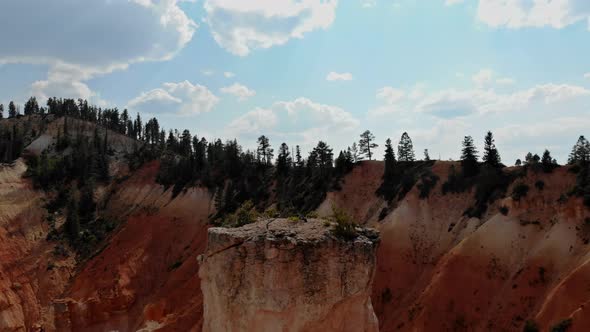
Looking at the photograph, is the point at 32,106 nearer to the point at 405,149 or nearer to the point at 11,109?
the point at 11,109

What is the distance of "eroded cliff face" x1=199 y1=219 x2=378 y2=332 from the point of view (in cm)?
1492

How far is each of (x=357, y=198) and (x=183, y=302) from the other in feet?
79.5

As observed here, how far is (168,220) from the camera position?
231 feet

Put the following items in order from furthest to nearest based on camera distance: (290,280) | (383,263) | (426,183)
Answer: (426,183) < (383,263) < (290,280)

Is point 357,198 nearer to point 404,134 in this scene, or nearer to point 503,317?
point 404,134

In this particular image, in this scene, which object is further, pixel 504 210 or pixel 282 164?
pixel 282 164

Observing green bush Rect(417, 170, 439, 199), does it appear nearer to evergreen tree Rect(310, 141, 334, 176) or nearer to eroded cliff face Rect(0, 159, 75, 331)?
evergreen tree Rect(310, 141, 334, 176)

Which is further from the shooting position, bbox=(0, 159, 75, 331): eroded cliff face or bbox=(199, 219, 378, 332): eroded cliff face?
bbox=(0, 159, 75, 331): eroded cliff face

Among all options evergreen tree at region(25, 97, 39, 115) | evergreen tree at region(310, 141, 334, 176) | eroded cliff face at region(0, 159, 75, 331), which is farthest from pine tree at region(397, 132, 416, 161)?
evergreen tree at region(25, 97, 39, 115)

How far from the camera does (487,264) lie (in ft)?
138

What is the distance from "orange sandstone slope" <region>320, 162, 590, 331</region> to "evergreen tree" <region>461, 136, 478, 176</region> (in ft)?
13.6

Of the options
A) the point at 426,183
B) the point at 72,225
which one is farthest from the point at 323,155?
the point at 72,225

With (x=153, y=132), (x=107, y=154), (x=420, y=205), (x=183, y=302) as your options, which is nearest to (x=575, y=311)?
(x=420, y=205)

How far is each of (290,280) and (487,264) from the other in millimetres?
32225
